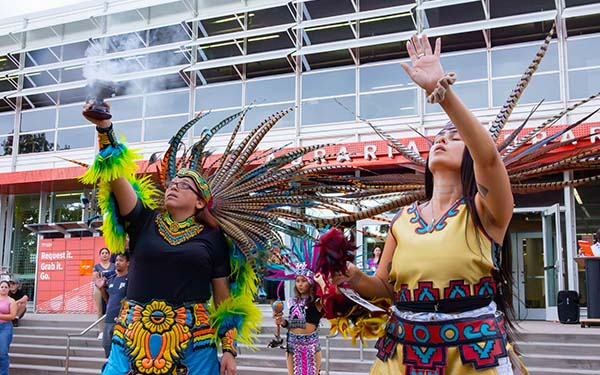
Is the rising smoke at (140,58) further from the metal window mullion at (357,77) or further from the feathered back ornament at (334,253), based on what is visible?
the feathered back ornament at (334,253)

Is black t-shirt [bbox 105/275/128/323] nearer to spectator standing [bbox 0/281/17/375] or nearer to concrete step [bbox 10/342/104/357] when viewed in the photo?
spectator standing [bbox 0/281/17/375]

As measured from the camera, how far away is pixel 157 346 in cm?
359

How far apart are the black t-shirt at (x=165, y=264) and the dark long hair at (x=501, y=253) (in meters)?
1.54

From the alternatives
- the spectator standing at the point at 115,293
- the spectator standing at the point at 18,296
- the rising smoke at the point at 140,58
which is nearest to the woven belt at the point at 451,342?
the spectator standing at the point at 115,293

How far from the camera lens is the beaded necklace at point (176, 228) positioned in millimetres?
3838

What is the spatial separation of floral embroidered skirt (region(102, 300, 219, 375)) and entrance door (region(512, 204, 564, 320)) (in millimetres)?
10316

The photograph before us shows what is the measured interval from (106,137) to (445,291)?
81.8 inches

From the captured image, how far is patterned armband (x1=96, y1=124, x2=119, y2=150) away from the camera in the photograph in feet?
11.7

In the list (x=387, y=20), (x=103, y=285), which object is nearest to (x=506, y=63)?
(x=387, y=20)

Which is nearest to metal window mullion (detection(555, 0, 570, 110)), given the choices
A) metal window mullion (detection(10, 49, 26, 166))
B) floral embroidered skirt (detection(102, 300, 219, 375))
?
floral embroidered skirt (detection(102, 300, 219, 375))

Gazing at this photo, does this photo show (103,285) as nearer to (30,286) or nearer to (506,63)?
(506,63)

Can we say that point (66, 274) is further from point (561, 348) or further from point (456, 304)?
point (456, 304)

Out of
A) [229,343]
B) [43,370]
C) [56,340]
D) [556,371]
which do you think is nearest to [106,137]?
[229,343]

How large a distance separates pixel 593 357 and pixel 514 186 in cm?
705
